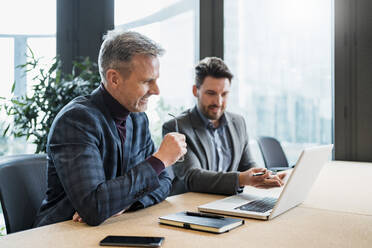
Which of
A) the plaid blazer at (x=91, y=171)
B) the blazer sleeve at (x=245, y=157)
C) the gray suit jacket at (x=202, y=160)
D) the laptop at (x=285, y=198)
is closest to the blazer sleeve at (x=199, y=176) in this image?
the gray suit jacket at (x=202, y=160)

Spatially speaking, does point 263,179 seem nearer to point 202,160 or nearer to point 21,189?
point 202,160

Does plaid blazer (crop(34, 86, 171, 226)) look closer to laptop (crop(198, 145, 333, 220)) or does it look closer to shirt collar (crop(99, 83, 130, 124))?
shirt collar (crop(99, 83, 130, 124))

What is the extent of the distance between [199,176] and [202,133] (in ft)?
1.21

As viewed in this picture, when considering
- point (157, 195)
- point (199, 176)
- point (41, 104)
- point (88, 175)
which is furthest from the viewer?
point (41, 104)

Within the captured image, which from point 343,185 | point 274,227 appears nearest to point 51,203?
point 274,227

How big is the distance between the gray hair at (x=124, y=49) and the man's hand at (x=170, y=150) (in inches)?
12.6

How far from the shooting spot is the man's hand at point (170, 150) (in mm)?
1402

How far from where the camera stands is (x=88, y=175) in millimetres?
1272

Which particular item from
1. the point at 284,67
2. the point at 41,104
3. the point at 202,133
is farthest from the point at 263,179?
the point at 284,67

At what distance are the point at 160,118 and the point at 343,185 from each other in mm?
2435

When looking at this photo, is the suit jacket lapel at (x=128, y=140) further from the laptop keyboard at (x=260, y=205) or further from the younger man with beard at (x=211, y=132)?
the laptop keyboard at (x=260, y=205)

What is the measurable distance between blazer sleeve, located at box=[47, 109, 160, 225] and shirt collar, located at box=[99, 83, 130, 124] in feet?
0.50

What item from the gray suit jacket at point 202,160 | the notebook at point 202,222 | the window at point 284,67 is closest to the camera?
the notebook at point 202,222

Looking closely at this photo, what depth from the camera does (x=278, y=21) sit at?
12.4 ft
